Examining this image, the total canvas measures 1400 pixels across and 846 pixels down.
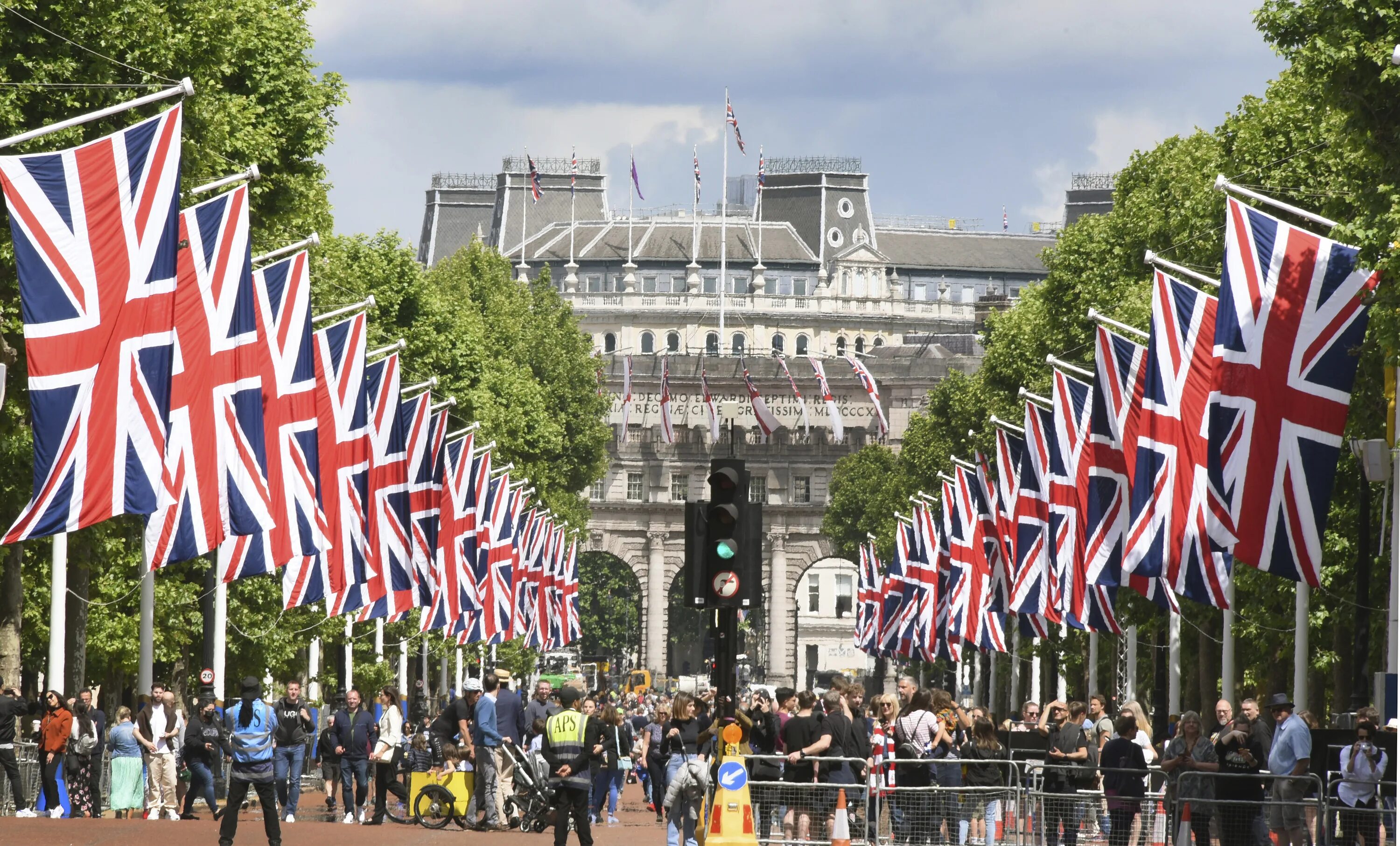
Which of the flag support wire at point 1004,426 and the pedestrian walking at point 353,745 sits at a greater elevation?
the flag support wire at point 1004,426

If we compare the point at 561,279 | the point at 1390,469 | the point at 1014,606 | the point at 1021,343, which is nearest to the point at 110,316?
the point at 1390,469

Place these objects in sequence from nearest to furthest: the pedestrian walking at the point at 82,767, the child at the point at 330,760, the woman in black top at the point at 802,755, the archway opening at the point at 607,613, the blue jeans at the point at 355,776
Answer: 1. the woman in black top at the point at 802,755
2. the pedestrian walking at the point at 82,767
3. the blue jeans at the point at 355,776
4. the child at the point at 330,760
5. the archway opening at the point at 607,613

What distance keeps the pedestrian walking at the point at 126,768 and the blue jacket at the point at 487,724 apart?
14.3ft

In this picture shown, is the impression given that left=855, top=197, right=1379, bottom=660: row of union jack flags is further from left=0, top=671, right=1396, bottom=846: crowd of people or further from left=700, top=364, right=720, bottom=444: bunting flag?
left=700, top=364, right=720, bottom=444: bunting flag

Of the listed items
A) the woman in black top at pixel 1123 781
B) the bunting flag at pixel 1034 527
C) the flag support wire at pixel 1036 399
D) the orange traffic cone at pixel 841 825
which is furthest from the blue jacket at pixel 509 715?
the flag support wire at pixel 1036 399

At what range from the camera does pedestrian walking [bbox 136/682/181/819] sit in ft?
102

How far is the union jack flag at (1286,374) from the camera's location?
79.1ft

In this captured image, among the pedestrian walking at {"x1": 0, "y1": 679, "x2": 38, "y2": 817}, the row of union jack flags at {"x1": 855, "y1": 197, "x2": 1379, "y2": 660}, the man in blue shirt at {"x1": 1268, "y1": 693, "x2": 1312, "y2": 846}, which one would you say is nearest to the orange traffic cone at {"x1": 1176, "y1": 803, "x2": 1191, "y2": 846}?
the man in blue shirt at {"x1": 1268, "y1": 693, "x2": 1312, "y2": 846}

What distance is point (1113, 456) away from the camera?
31.9 m

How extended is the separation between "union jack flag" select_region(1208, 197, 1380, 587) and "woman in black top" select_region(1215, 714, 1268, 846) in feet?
5.77

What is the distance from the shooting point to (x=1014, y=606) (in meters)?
40.7

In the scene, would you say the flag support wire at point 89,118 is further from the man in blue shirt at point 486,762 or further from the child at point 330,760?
the child at point 330,760

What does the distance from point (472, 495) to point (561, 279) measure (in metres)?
137

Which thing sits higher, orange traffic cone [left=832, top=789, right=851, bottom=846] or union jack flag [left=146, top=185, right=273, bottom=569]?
union jack flag [left=146, top=185, right=273, bottom=569]
